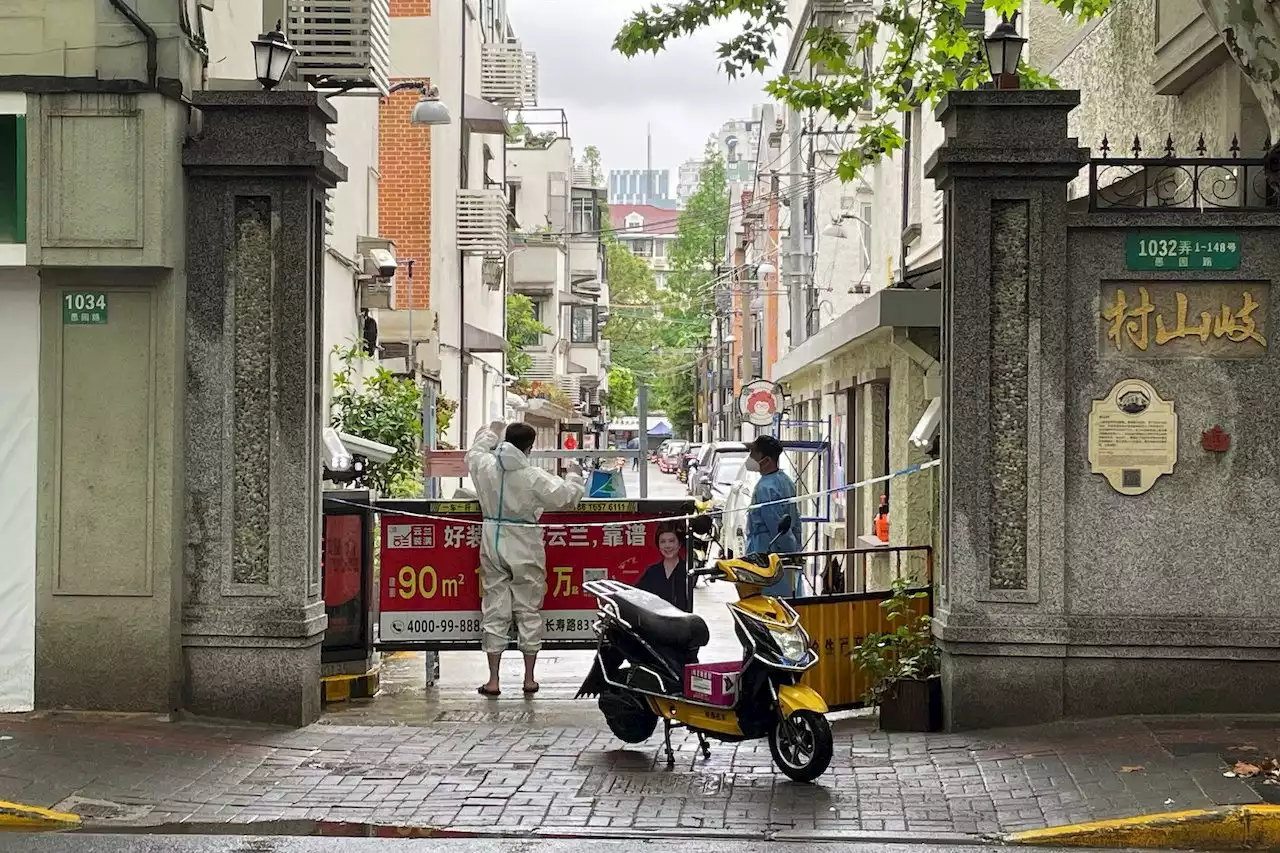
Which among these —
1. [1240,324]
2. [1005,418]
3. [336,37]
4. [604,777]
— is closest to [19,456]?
[604,777]

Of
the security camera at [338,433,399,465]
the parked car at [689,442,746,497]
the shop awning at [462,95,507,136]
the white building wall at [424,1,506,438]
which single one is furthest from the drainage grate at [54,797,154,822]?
the shop awning at [462,95,507,136]

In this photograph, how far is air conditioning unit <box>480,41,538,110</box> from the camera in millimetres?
35763

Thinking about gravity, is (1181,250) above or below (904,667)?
above

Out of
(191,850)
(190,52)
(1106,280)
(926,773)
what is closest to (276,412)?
(190,52)

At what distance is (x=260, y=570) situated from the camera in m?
10.2

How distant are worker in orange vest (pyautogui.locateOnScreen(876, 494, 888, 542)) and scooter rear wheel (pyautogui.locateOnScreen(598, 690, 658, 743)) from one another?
28.0 ft

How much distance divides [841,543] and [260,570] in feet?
43.7

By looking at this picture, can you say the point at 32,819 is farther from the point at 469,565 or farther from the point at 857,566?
the point at 857,566

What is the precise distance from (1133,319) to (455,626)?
18.0ft

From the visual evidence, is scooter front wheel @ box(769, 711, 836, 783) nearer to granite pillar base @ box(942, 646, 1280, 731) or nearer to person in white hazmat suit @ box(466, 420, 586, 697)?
granite pillar base @ box(942, 646, 1280, 731)

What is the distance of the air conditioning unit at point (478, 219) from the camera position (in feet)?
104

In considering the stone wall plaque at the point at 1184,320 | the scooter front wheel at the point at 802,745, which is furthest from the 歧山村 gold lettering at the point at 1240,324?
the scooter front wheel at the point at 802,745

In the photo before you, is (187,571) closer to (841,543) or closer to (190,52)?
(190,52)

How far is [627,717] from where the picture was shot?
9.66 m
